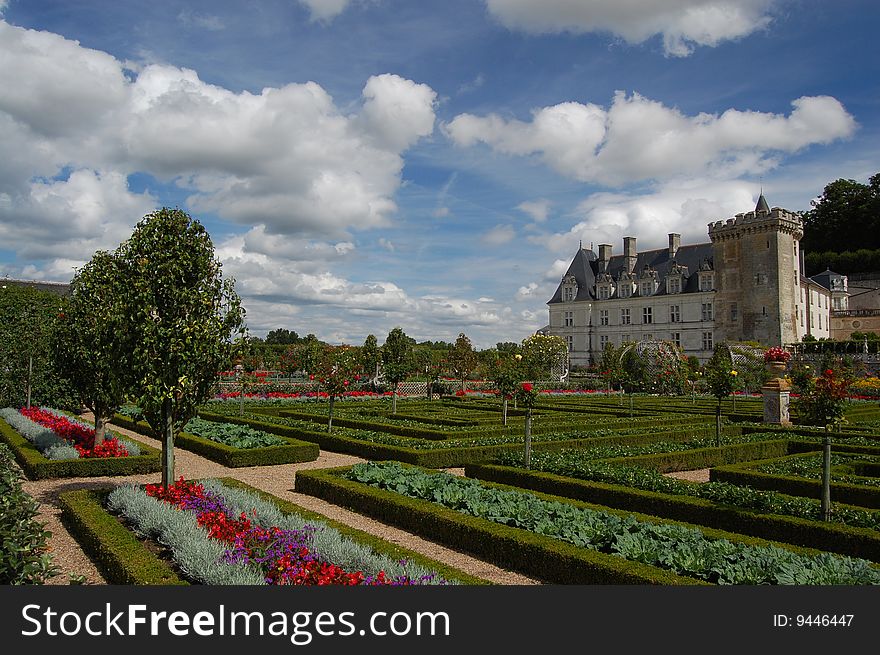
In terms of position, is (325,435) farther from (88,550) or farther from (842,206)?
(842,206)

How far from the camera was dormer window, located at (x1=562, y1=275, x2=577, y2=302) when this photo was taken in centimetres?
6444

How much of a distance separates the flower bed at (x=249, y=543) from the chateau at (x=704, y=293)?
164 feet

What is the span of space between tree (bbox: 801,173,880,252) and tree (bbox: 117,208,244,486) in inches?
3114

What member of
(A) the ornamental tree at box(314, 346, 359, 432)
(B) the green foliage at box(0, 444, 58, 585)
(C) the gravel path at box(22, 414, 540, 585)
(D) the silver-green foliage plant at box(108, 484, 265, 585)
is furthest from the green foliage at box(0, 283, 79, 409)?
(B) the green foliage at box(0, 444, 58, 585)

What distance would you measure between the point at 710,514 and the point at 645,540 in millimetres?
2350

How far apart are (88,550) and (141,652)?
12.9 ft

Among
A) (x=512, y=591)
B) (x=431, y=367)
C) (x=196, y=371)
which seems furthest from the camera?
(x=431, y=367)

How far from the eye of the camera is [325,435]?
57.3ft

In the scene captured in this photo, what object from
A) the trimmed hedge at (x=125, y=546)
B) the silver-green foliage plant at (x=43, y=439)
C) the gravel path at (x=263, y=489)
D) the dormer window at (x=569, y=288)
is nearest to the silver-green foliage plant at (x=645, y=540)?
the gravel path at (x=263, y=489)

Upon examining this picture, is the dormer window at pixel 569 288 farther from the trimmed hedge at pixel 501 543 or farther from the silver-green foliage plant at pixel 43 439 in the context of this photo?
the trimmed hedge at pixel 501 543

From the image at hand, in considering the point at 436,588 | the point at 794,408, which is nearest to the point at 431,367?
the point at 794,408

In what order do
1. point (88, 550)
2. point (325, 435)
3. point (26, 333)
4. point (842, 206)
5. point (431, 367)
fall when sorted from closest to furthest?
1. point (88, 550)
2. point (325, 435)
3. point (26, 333)
4. point (431, 367)
5. point (842, 206)

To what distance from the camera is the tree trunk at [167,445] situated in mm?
9570

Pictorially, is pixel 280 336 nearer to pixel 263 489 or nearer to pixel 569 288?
pixel 569 288
